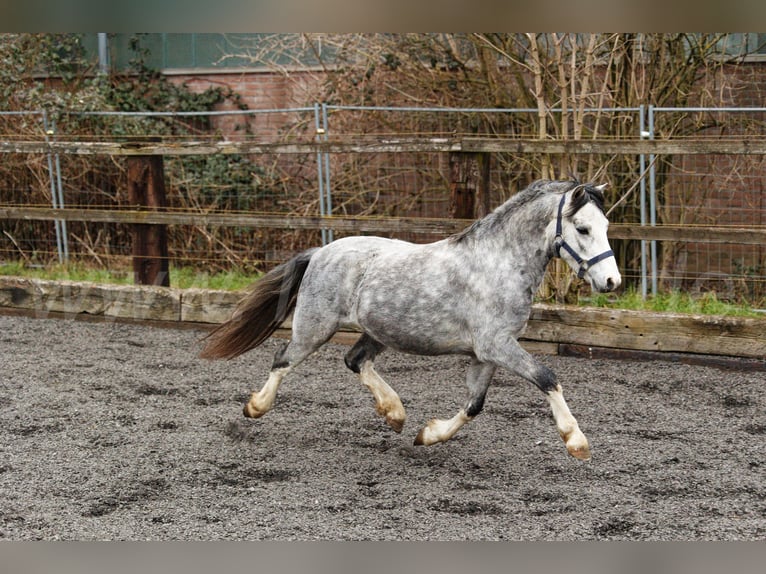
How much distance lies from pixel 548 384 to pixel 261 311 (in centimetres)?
171

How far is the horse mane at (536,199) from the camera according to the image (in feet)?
13.3

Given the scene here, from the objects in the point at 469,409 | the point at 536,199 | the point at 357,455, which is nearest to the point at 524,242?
the point at 536,199

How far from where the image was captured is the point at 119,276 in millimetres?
8875

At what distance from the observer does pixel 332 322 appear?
472 cm

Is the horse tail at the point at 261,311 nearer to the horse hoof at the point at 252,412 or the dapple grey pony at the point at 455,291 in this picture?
the dapple grey pony at the point at 455,291

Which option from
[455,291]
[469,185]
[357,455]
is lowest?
[357,455]

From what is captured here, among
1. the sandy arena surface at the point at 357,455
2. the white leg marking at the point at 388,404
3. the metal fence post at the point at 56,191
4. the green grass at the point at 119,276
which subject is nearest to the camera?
the sandy arena surface at the point at 357,455

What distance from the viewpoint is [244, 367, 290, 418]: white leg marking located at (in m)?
4.73

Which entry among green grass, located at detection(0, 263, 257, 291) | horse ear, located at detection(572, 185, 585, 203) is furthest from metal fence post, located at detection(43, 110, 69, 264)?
horse ear, located at detection(572, 185, 585, 203)

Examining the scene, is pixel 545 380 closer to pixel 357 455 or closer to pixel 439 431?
pixel 439 431

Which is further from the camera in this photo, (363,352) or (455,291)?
(363,352)

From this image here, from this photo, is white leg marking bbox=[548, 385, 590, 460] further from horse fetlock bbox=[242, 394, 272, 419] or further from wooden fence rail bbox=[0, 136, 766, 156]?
wooden fence rail bbox=[0, 136, 766, 156]

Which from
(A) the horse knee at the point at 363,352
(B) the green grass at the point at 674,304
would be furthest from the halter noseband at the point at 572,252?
(B) the green grass at the point at 674,304

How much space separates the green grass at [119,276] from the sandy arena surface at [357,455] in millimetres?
1388
